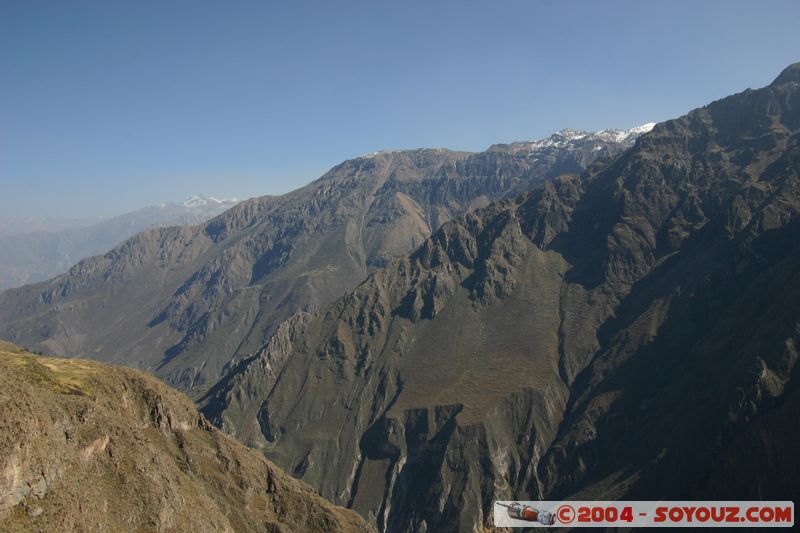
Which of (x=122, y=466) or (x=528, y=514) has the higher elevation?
(x=122, y=466)

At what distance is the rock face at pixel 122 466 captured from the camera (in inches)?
3123

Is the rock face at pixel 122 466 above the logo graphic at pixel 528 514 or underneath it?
above

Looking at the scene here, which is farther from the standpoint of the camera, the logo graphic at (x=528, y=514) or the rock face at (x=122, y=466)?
the logo graphic at (x=528, y=514)

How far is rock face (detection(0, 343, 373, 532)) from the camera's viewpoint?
7931 cm

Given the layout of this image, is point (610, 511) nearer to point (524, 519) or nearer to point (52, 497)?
point (524, 519)

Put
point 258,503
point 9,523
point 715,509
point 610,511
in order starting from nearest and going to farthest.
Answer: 1. point 9,523
2. point 258,503
3. point 715,509
4. point 610,511

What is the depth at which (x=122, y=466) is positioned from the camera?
98.6 meters

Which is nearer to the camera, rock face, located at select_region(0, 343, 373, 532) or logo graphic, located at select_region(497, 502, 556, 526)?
rock face, located at select_region(0, 343, 373, 532)

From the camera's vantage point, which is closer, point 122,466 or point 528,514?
point 122,466

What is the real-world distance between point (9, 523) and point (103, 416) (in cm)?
3028

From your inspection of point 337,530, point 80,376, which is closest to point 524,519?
point 337,530

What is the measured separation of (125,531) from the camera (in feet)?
294

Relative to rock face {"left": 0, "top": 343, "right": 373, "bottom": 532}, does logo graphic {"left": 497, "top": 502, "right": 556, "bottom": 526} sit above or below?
below

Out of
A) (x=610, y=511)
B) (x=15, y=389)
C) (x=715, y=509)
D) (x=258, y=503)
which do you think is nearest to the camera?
(x=15, y=389)
